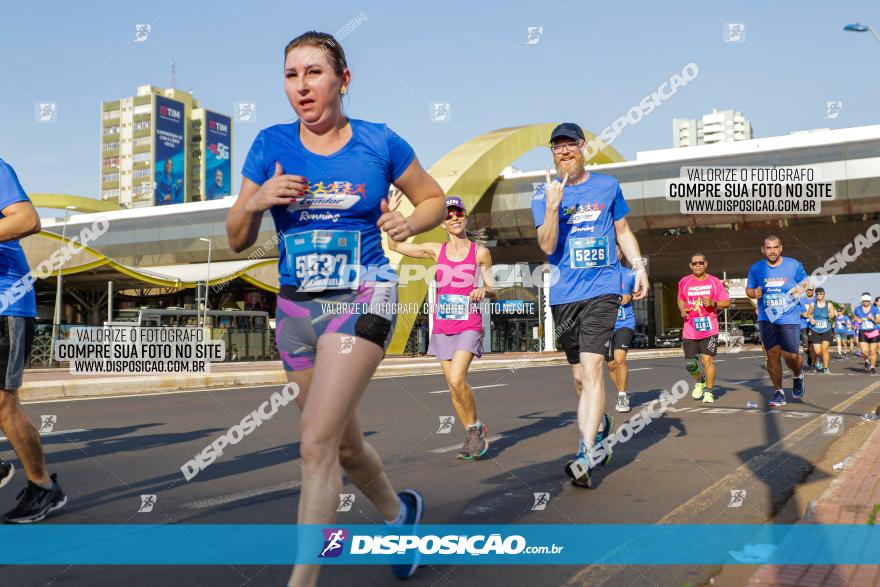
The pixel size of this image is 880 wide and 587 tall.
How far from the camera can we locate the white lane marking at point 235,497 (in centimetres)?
458

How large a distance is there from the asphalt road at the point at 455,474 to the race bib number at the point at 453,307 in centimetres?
107

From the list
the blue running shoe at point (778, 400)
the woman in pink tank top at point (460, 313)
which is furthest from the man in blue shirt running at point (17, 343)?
the blue running shoe at point (778, 400)

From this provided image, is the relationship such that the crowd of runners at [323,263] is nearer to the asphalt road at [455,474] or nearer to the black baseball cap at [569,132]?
the asphalt road at [455,474]

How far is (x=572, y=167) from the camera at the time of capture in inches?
220

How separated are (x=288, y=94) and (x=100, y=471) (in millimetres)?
3949

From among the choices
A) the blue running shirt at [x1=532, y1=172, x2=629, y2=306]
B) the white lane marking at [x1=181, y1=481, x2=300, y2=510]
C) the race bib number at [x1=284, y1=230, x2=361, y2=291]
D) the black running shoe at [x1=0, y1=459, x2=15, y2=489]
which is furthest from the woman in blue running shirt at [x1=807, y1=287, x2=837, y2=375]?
the race bib number at [x1=284, y1=230, x2=361, y2=291]

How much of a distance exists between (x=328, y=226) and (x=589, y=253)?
292 centimetres

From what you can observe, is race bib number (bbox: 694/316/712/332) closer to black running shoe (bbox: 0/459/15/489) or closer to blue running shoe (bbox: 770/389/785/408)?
blue running shoe (bbox: 770/389/785/408)

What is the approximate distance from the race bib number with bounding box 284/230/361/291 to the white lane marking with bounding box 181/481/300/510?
2.15 meters

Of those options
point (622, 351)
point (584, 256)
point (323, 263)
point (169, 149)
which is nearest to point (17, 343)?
point (323, 263)

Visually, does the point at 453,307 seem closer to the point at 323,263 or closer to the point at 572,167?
the point at 572,167

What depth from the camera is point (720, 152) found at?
3916 cm

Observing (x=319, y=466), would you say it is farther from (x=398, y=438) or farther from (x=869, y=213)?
(x=869, y=213)

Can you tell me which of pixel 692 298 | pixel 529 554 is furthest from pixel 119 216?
pixel 529 554
